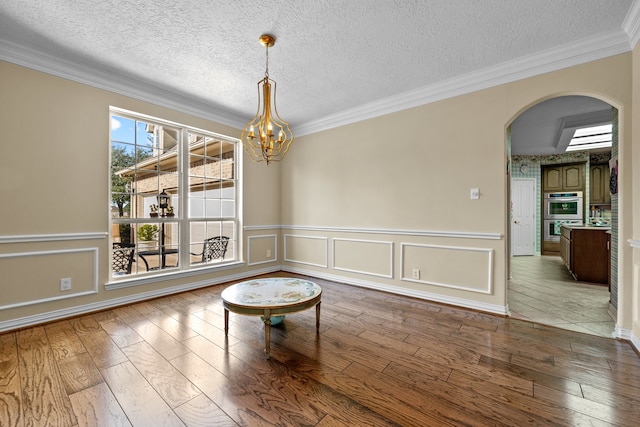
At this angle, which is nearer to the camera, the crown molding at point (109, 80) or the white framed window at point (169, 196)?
the crown molding at point (109, 80)

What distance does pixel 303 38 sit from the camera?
2479mm

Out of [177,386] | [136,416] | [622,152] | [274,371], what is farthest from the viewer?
[622,152]

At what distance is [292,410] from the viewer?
5.09 ft

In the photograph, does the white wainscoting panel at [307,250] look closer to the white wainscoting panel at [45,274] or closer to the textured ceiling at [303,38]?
the textured ceiling at [303,38]

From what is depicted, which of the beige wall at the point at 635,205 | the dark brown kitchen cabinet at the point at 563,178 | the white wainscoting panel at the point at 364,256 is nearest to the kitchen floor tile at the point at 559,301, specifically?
the beige wall at the point at 635,205

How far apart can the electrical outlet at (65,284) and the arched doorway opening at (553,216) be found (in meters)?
4.95

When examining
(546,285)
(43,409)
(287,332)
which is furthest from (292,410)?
(546,285)

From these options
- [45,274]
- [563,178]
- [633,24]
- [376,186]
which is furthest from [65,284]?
[563,178]

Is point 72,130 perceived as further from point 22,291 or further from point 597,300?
point 597,300

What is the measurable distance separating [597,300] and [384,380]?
355 centimetres

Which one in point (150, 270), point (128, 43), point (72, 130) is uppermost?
point (128, 43)

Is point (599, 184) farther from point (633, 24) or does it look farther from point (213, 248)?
point (213, 248)

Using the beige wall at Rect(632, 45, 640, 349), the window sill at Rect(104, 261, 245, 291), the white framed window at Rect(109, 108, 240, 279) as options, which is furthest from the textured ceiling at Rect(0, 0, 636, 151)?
the window sill at Rect(104, 261, 245, 291)

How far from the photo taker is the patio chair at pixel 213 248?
4.20 meters
